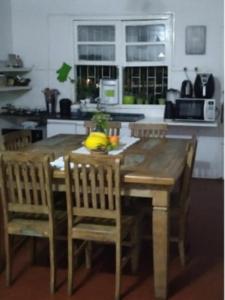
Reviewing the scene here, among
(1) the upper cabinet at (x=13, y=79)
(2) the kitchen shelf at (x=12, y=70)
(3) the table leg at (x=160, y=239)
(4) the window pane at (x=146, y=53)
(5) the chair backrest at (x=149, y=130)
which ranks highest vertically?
(4) the window pane at (x=146, y=53)

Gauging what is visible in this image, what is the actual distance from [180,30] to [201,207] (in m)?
2.36

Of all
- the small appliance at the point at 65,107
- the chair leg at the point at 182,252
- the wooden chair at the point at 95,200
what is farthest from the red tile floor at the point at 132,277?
the small appliance at the point at 65,107

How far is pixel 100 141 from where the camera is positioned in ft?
10.6

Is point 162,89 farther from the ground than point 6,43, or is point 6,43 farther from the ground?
point 6,43

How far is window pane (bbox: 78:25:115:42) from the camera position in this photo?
5.97 meters

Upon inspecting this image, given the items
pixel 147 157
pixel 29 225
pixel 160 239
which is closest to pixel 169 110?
pixel 147 157

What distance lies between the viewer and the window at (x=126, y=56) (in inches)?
229

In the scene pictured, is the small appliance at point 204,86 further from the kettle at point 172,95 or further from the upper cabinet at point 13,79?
the upper cabinet at point 13,79

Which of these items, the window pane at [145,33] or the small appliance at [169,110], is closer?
the small appliance at [169,110]

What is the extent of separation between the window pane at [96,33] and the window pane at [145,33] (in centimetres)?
23

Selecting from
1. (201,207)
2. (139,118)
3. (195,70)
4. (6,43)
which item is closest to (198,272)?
(201,207)

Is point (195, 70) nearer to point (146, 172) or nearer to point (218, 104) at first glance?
point (218, 104)

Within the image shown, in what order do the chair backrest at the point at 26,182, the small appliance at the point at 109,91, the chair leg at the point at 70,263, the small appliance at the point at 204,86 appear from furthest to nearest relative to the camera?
1. the small appliance at the point at 109,91
2. the small appliance at the point at 204,86
3. the chair leg at the point at 70,263
4. the chair backrest at the point at 26,182

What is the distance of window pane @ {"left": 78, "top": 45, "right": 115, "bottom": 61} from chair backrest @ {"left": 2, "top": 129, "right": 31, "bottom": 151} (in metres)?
2.32
